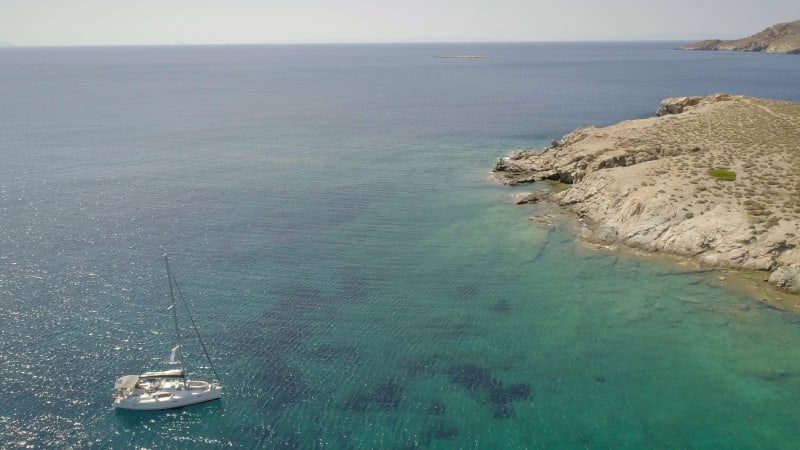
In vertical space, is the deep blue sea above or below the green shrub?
below

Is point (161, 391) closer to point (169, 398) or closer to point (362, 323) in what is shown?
point (169, 398)

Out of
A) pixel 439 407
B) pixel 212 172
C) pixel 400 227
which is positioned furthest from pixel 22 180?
pixel 439 407

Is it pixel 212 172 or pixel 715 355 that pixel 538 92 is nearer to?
pixel 212 172

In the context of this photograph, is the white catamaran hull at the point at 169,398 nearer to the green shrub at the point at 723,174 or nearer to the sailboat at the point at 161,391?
the sailboat at the point at 161,391

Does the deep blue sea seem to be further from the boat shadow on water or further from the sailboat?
the sailboat

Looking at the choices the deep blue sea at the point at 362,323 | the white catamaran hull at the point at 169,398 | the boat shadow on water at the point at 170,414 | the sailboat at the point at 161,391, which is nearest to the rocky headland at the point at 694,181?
the deep blue sea at the point at 362,323

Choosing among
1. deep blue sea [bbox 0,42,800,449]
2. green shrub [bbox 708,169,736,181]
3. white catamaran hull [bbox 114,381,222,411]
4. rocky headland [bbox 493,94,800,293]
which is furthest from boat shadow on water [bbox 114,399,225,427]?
green shrub [bbox 708,169,736,181]

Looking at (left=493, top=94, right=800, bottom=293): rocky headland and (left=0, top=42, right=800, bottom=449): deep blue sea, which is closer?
(left=0, top=42, right=800, bottom=449): deep blue sea
